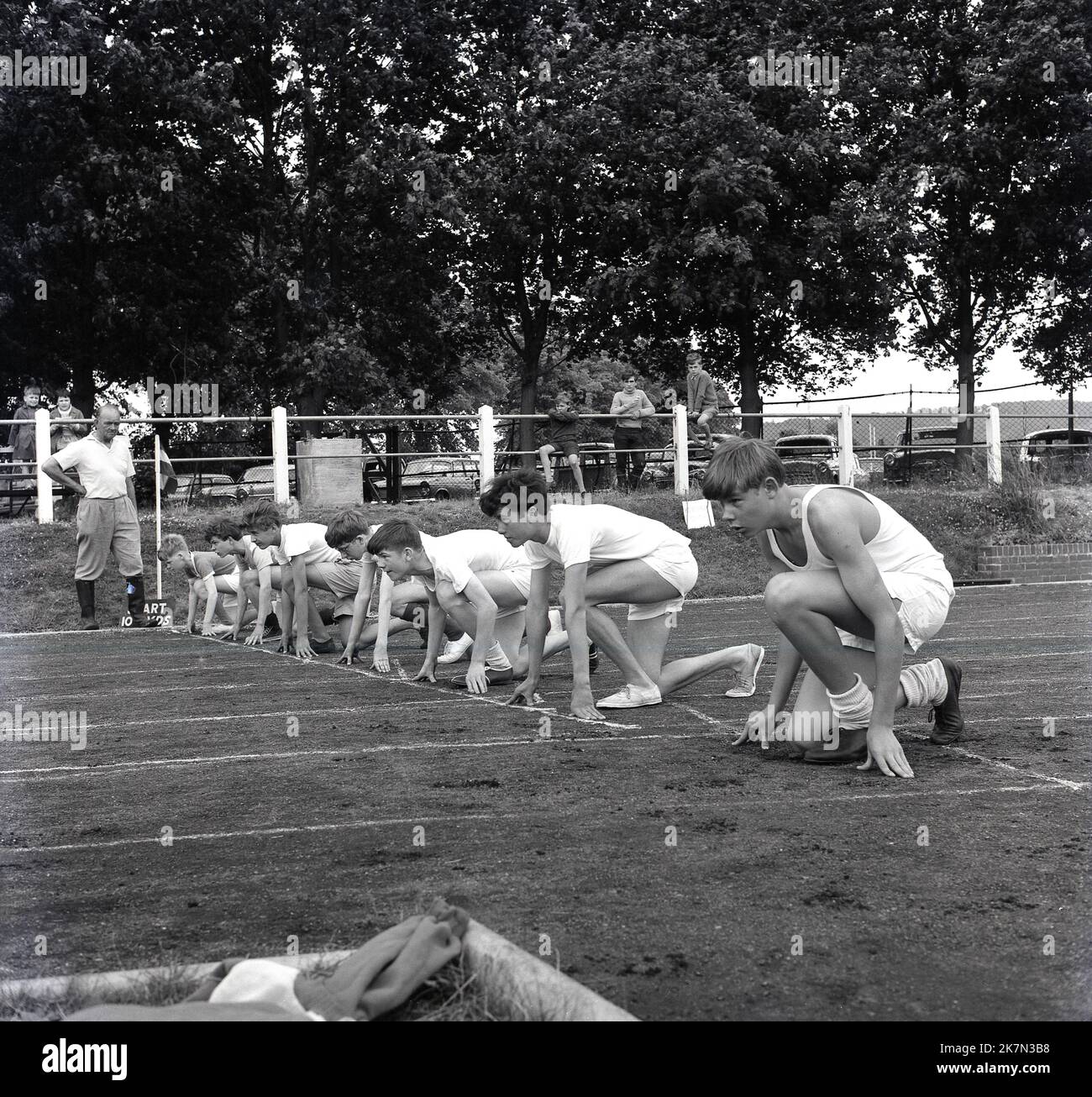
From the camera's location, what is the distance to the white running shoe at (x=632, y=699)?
700 centimetres

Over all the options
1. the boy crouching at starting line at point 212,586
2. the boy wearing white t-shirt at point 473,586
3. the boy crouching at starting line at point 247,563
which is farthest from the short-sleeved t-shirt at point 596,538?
the boy crouching at starting line at point 212,586

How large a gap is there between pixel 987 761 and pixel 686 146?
25.4 meters

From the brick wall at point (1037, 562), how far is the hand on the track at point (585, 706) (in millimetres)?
12200

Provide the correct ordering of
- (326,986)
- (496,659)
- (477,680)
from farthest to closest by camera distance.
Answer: (496,659), (477,680), (326,986)

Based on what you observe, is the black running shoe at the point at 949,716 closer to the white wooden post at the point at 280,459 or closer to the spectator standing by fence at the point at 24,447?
the white wooden post at the point at 280,459

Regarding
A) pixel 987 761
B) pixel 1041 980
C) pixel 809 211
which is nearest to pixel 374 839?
pixel 1041 980

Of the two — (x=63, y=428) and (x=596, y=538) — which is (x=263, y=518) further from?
(x=63, y=428)

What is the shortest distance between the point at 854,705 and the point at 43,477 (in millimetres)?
14124

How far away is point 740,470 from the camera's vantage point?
5039mm

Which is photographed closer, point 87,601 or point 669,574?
point 669,574

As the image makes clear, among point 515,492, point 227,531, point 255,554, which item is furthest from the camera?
point 255,554

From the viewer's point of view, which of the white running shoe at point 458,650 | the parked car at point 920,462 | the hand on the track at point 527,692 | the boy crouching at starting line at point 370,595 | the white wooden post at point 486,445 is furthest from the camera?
the parked car at point 920,462

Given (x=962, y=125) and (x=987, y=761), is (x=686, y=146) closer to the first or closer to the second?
(x=962, y=125)

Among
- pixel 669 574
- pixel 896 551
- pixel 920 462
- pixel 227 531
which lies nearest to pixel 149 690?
pixel 227 531
